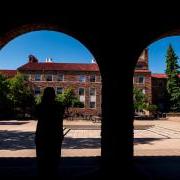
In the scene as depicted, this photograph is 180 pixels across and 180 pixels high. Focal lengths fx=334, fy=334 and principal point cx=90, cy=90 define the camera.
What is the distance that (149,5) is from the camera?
22.1 feet

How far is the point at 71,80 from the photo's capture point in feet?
194

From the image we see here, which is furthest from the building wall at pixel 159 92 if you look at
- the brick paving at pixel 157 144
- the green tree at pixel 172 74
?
the brick paving at pixel 157 144

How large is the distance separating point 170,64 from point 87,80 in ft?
49.1

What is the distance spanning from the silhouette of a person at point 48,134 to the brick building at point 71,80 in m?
52.8

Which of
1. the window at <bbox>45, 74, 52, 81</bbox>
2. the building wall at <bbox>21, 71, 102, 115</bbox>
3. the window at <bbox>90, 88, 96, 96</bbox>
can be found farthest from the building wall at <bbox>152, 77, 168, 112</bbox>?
the window at <bbox>45, 74, 52, 81</bbox>

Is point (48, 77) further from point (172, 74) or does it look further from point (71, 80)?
point (172, 74)

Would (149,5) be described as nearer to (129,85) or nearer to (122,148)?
(129,85)

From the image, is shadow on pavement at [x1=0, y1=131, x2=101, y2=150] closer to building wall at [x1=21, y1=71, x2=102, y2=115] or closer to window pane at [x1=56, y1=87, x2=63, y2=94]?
building wall at [x1=21, y1=71, x2=102, y2=115]

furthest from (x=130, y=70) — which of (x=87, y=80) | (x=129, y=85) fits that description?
(x=87, y=80)

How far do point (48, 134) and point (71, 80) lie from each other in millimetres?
54108

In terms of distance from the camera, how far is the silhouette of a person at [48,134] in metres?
5.02

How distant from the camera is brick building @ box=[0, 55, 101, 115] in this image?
5819 centimetres

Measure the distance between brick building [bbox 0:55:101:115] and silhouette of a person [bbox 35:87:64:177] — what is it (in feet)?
173

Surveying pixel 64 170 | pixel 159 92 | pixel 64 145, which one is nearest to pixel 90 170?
pixel 64 170
